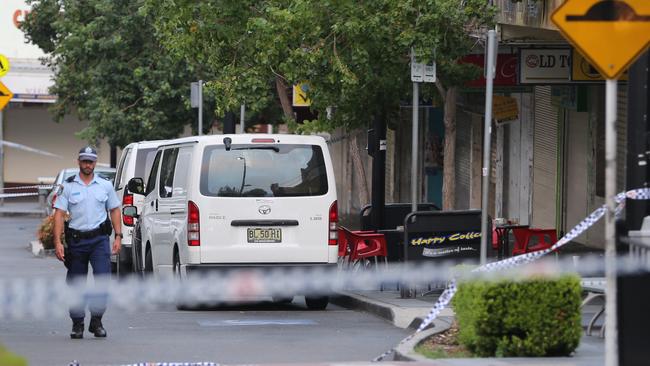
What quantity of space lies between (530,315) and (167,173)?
7606 millimetres

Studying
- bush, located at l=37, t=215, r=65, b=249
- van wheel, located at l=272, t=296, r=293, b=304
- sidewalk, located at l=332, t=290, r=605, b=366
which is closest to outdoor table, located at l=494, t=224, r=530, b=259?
sidewalk, located at l=332, t=290, r=605, b=366

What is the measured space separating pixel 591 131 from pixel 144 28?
579 inches

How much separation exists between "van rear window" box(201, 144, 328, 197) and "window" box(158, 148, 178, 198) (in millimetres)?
1228

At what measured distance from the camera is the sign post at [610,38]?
8406mm

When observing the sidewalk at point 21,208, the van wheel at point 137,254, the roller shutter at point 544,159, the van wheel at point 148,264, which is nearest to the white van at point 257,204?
the van wheel at point 148,264

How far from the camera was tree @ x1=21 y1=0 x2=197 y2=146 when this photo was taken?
34.5 m

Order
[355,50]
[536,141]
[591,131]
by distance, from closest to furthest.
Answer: [355,50] → [591,131] → [536,141]

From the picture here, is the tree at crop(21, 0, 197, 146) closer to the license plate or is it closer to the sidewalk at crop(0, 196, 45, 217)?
the sidewalk at crop(0, 196, 45, 217)

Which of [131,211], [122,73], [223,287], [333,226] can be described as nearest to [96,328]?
[223,287]

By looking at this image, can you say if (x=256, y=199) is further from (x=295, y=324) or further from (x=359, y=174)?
(x=359, y=174)

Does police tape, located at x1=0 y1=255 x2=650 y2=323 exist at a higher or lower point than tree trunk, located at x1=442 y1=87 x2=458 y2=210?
lower

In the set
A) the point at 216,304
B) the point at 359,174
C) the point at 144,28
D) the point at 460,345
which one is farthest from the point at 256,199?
the point at 144,28

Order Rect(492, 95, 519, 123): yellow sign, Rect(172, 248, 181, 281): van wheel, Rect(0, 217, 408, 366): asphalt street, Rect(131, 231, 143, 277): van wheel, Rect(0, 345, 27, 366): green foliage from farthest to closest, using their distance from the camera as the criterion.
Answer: Rect(492, 95, 519, 123): yellow sign
Rect(131, 231, 143, 277): van wheel
Rect(172, 248, 181, 281): van wheel
Rect(0, 217, 408, 366): asphalt street
Rect(0, 345, 27, 366): green foliage

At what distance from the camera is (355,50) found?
17.9 m
